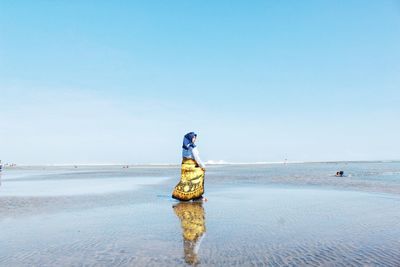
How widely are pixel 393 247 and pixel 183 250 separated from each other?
190 inches

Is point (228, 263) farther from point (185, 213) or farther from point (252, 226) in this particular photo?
point (185, 213)

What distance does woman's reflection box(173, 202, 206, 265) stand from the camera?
313 inches

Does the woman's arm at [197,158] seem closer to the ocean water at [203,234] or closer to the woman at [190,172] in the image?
the woman at [190,172]

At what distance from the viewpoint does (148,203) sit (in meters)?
17.4

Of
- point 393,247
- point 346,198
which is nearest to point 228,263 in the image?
point 393,247

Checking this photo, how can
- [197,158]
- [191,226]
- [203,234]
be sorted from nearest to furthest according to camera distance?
[203,234], [191,226], [197,158]

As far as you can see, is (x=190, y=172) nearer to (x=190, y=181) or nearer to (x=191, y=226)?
(x=190, y=181)

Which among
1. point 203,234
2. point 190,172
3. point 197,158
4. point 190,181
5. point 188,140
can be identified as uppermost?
point 188,140

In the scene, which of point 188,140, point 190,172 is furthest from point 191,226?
point 188,140

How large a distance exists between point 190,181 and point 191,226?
6470 millimetres

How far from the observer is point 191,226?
1115cm

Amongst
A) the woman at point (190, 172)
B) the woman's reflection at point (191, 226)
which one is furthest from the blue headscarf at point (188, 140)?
the woman's reflection at point (191, 226)

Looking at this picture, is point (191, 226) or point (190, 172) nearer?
point (191, 226)

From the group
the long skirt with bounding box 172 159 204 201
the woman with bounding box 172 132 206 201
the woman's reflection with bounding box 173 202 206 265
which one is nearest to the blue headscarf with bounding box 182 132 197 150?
the woman with bounding box 172 132 206 201
